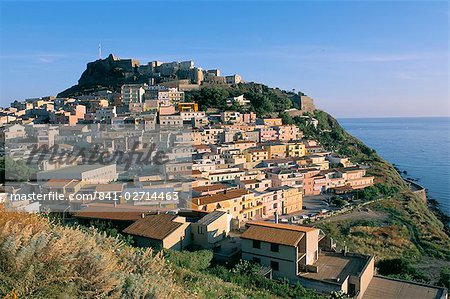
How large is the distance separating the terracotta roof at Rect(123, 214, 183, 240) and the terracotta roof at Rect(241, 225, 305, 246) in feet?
6.68

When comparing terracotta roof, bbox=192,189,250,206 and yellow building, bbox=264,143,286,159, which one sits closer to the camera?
terracotta roof, bbox=192,189,250,206

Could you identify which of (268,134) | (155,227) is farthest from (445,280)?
(268,134)

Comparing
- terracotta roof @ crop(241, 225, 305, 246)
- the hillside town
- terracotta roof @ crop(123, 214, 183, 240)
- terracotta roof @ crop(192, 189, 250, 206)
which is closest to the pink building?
the hillside town

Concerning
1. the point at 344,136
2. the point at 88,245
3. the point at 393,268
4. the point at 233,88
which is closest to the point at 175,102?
the point at 233,88

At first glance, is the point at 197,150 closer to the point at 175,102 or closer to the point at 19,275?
the point at 175,102

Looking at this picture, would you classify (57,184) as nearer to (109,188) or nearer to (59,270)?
(109,188)

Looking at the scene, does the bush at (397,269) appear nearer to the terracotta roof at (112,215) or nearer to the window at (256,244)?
the window at (256,244)

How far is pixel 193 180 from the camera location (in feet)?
71.9

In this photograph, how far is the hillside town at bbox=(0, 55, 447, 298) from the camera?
1014 cm

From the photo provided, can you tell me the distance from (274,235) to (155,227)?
3.30 metres

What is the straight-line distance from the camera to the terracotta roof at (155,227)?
413 inches

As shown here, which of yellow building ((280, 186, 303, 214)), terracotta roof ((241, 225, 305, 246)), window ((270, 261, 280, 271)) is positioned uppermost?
terracotta roof ((241, 225, 305, 246))

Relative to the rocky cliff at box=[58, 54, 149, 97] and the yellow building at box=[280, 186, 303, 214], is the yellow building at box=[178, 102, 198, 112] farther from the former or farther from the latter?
the yellow building at box=[280, 186, 303, 214]

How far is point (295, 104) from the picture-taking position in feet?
180
